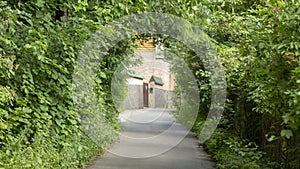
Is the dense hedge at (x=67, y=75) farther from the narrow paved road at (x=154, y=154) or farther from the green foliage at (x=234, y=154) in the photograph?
the narrow paved road at (x=154, y=154)

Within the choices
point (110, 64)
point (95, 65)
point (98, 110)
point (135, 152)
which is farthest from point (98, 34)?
point (135, 152)

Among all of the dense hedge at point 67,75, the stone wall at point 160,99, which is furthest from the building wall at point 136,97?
the dense hedge at point 67,75

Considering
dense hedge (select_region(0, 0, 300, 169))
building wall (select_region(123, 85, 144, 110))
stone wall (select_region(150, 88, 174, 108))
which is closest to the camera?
dense hedge (select_region(0, 0, 300, 169))

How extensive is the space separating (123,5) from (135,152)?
3.90 meters

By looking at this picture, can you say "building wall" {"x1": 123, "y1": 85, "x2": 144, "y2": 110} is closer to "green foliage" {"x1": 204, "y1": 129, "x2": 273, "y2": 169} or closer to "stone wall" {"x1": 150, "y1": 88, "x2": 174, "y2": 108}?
"stone wall" {"x1": 150, "y1": 88, "x2": 174, "y2": 108}

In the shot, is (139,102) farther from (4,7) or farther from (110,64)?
(4,7)

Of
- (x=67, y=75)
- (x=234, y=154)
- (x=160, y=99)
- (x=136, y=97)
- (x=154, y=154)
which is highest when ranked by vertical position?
(x=67, y=75)

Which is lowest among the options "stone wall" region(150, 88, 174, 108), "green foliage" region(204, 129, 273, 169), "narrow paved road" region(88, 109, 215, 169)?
"narrow paved road" region(88, 109, 215, 169)

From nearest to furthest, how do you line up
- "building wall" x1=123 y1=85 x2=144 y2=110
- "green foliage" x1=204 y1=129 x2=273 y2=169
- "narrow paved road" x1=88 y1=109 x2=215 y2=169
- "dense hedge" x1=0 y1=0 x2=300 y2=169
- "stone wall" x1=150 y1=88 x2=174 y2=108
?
1. "dense hedge" x1=0 y1=0 x2=300 y2=169
2. "green foliage" x1=204 y1=129 x2=273 y2=169
3. "narrow paved road" x1=88 y1=109 x2=215 y2=169
4. "building wall" x1=123 y1=85 x2=144 y2=110
5. "stone wall" x1=150 y1=88 x2=174 y2=108

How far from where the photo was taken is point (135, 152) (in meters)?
9.13

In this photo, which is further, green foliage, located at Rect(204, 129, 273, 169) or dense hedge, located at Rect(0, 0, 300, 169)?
green foliage, located at Rect(204, 129, 273, 169)

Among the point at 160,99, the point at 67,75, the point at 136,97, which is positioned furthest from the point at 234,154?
the point at 160,99

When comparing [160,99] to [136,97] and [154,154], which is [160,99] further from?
[154,154]

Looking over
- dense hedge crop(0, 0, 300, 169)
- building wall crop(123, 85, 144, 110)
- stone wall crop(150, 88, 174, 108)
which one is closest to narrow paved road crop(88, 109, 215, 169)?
dense hedge crop(0, 0, 300, 169)
